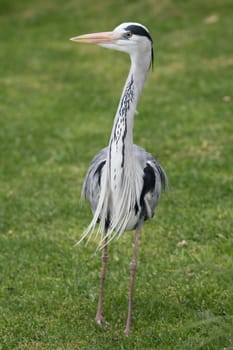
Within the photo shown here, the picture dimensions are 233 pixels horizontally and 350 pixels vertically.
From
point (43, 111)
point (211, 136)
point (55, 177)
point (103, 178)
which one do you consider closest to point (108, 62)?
point (43, 111)

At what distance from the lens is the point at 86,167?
33.2ft

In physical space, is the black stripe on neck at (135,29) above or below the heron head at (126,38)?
above

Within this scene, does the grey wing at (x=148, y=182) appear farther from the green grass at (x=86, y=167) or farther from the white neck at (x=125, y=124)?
the green grass at (x=86, y=167)

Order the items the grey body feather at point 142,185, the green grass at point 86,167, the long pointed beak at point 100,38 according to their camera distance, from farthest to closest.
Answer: the green grass at point 86,167 < the grey body feather at point 142,185 < the long pointed beak at point 100,38

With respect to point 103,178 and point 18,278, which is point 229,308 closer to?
point 103,178

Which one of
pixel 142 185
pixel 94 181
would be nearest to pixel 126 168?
pixel 142 185

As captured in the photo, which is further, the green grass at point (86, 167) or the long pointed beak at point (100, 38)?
the green grass at point (86, 167)

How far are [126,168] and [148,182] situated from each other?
33 cm

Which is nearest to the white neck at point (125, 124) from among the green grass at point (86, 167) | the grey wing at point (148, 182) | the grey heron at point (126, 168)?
the grey heron at point (126, 168)

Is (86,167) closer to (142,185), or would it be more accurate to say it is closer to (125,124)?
(142,185)

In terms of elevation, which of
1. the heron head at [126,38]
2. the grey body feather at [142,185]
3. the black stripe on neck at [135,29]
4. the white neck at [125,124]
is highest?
the black stripe on neck at [135,29]

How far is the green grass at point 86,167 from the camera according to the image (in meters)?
6.29

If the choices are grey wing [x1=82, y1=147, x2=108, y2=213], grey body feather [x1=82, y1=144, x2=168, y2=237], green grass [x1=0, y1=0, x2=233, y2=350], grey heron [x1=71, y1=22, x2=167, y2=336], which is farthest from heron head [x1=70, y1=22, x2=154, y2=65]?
green grass [x1=0, y1=0, x2=233, y2=350]

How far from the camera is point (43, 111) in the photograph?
12602mm
